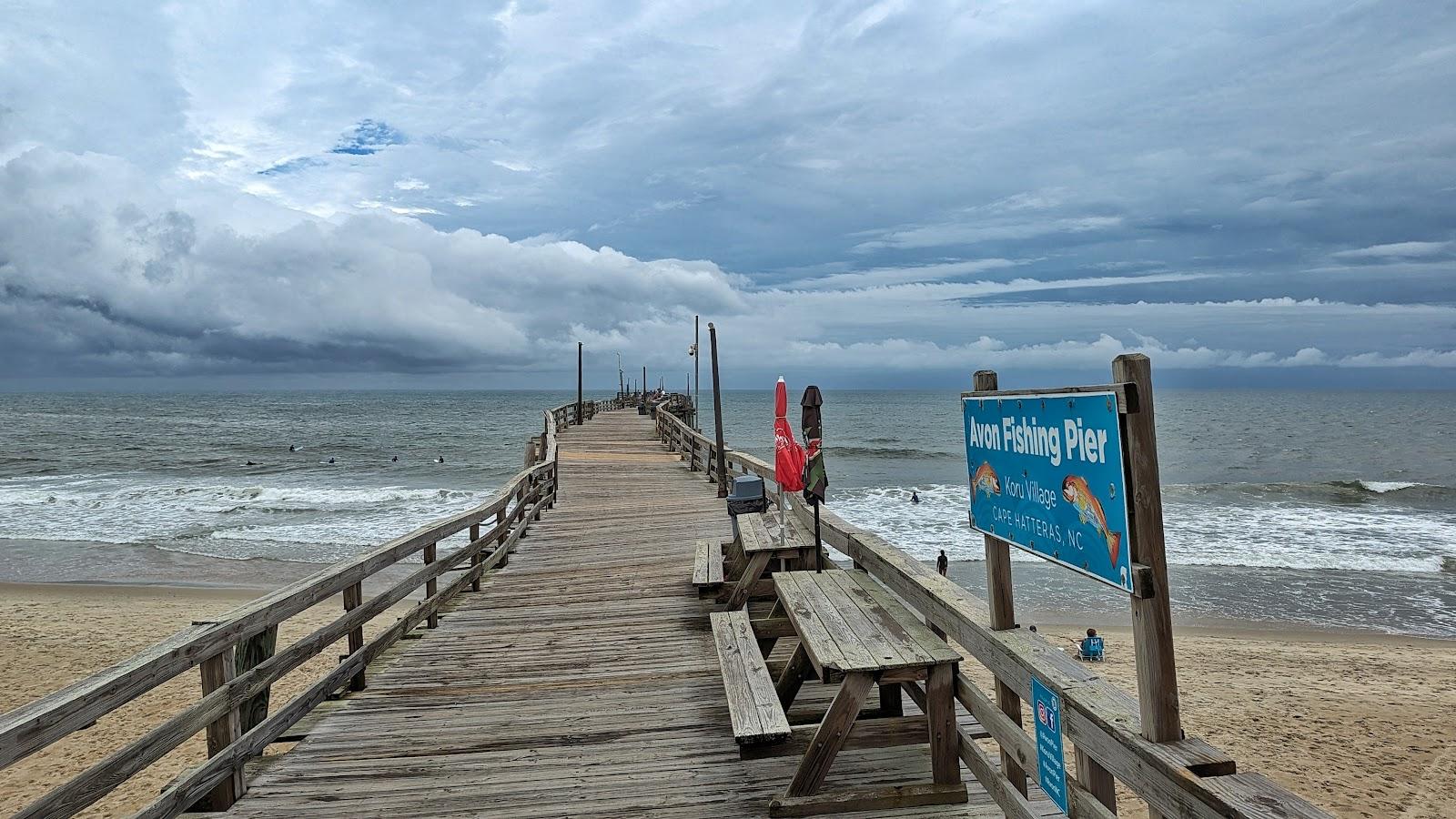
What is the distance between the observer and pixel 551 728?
14.2ft

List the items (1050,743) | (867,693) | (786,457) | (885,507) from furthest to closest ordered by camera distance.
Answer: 1. (885,507)
2. (786,457)
3. (867,693)
4. (1050,743)

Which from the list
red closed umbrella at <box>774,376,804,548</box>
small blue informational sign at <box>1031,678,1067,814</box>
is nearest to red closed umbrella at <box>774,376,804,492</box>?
red closed umbrella at <box>774,376,804,548</box>

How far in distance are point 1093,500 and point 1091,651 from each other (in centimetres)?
1166

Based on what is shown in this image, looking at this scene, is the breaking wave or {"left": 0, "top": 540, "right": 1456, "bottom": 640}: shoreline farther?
the breaking wave

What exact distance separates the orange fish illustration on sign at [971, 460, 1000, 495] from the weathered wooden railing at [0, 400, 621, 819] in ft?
9.89

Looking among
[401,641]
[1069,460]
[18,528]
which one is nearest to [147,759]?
[401,641]

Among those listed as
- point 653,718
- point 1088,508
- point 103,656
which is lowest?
point 103,656

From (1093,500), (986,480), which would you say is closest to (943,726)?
(986,480)

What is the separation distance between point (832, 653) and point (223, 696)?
2.60 meters

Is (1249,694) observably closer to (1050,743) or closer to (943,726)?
(943,726)

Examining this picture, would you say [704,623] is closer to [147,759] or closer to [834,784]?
[834,784]

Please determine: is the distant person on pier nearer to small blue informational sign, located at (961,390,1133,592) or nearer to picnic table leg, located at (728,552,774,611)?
picnic table leg, located at (728,552,774,611)

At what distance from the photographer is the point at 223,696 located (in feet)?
11.2

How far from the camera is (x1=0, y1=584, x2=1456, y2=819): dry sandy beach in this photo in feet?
28.2
